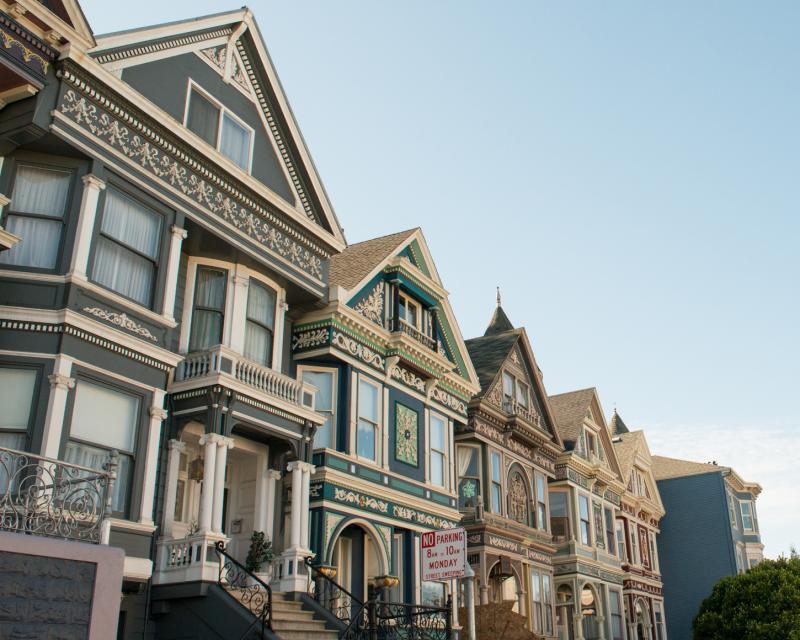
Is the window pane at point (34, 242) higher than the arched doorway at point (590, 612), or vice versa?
the window pane at point (34, 242)

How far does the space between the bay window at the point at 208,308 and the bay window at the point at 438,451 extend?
30.8ft

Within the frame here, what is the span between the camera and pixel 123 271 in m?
17.0

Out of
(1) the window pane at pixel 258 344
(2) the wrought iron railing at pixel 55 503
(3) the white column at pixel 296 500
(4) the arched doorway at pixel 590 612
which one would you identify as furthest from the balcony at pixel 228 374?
(4) the arched doorway at pixel 590 612

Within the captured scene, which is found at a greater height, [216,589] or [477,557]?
[477,557]

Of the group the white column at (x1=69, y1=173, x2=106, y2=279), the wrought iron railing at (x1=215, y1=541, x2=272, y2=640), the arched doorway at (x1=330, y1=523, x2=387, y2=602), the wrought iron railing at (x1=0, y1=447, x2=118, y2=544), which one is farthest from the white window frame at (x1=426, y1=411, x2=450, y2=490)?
the wrought iron railing at (x1=0, y1=447, x2=118, y2=544)

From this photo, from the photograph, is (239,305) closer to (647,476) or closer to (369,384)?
(369,384)

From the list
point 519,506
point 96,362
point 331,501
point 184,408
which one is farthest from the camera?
point 519,506

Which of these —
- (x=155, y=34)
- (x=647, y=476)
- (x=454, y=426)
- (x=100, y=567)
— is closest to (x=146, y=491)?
(x=100, y=567)

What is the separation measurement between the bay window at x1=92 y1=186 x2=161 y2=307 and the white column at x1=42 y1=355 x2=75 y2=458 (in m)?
2.09

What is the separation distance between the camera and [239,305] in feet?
66.1

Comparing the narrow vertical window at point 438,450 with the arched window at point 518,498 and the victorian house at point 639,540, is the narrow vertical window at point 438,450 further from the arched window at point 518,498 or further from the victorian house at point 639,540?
the victorian house at point 639,540

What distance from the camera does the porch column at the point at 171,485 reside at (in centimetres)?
1766

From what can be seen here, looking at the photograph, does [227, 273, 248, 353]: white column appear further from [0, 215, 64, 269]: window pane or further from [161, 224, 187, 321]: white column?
[0, 215, 64, 269]: window pane

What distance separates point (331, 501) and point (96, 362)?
7.95 m
